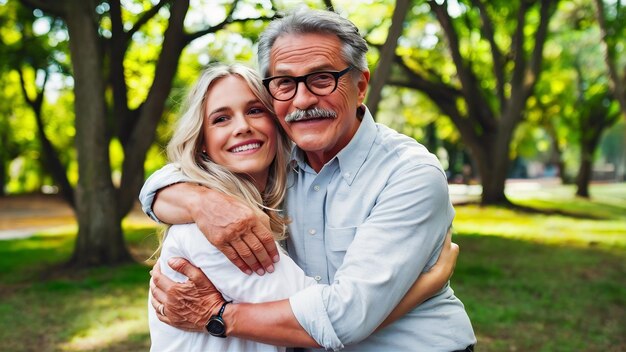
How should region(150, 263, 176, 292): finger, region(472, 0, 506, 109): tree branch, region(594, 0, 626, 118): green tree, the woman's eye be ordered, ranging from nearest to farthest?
region(150, 263, 176, 292): finger
the woman's eye
region(594, 0, 626, 118): green tree
region(472, 0, 506, 109): tree branch

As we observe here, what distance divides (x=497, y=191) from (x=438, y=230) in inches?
683

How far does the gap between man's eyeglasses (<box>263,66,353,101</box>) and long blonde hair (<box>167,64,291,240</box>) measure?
0.31ft

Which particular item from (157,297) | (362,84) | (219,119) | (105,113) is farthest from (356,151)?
(105,113)

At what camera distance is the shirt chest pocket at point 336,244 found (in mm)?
2371

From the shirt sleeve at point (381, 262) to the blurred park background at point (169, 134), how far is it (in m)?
1.11

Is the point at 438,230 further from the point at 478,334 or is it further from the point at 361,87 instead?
the point at 478,334

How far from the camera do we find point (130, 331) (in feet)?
22.7

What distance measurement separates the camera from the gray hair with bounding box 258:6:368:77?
248 cm

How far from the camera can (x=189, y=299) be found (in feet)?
7.37

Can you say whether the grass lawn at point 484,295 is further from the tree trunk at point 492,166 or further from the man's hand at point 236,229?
the tree trunk at point 492,166

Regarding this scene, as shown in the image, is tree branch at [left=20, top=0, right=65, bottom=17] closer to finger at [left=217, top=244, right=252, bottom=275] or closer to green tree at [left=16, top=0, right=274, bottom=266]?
green tree at [left=16, top=0, right=274, bottom=266]

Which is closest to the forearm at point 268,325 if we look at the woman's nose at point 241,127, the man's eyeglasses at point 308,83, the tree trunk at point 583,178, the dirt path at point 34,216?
the woman's nose at point 241,127

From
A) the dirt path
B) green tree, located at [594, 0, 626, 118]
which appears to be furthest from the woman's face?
the dirt path

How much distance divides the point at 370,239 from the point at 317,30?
85cm
